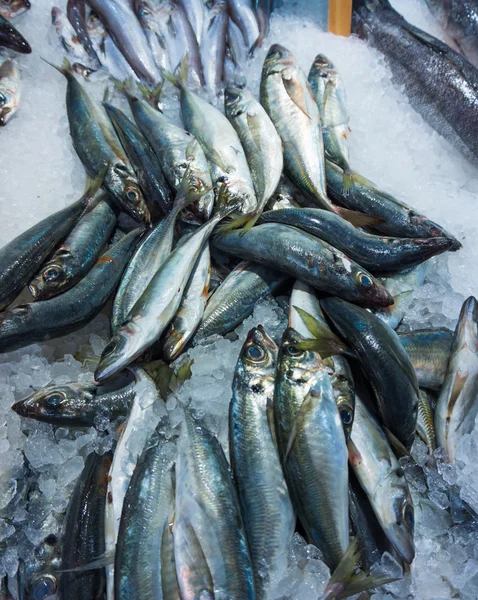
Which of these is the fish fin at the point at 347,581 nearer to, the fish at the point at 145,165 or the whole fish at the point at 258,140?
the whole fish at the point at 258,140

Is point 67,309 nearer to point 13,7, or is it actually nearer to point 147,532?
point 147,532

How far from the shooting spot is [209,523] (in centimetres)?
149

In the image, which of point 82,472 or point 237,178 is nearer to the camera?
point 82,472

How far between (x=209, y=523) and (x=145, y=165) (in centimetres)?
184

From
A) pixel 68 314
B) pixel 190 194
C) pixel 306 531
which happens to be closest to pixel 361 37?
pixel 190 194

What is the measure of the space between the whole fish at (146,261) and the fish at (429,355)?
1250 millimetres

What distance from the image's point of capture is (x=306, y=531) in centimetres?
160

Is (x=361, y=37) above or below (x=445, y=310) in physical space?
above

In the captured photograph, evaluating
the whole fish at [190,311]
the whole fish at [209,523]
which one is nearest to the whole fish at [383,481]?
the whole fish at [209,523]

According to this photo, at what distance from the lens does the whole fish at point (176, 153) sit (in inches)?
90.8

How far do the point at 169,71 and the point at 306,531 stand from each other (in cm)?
320

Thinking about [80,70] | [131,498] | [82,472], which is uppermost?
[80,70]

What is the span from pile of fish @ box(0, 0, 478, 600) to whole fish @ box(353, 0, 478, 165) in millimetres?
800

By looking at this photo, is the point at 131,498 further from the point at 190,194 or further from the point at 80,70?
the point at 80,70
